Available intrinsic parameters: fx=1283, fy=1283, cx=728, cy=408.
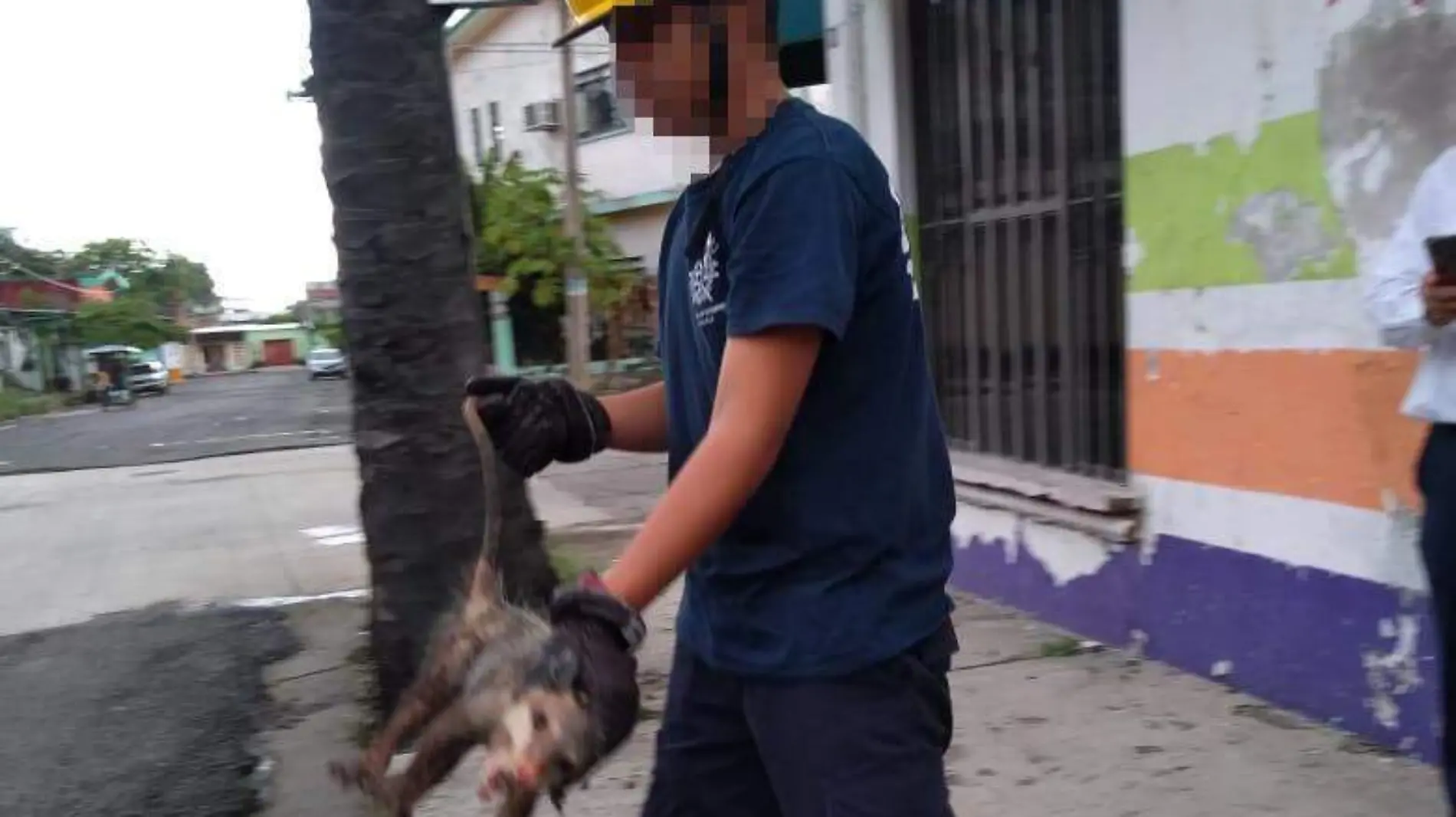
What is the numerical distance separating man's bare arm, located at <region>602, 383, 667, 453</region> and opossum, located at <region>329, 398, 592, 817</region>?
212 millimetres

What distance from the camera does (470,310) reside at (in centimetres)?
415

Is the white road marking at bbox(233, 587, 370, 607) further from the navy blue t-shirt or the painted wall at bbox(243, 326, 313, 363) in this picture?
the painted wall at bbox(243, 326, 313, 363)

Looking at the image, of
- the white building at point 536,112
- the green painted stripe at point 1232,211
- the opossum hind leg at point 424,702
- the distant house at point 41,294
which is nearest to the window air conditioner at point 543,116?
the white building at point 536,112

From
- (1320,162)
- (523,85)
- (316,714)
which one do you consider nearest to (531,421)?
(1320,162)

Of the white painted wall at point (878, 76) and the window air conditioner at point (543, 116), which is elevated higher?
the window air conditioner at point (543, 116)

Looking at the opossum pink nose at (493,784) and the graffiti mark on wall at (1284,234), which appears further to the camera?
the graffiti mark on wall at (1284,234)

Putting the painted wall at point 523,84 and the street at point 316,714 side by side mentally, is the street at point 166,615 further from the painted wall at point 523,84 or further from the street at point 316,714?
the painted wall at point 523,84

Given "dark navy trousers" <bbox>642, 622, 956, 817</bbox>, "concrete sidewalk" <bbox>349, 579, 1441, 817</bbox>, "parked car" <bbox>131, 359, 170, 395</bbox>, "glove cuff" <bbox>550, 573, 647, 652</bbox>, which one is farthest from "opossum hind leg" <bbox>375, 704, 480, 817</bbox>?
"parked car" <bbox>131, 359, 170, 395</bbox>

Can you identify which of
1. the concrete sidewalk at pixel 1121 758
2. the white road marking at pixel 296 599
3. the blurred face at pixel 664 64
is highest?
the blurred face at pixel 664 64

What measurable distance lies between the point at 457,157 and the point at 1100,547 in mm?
2553

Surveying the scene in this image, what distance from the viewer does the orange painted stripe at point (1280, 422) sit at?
3.34 m

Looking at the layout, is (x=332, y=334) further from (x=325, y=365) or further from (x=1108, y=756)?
(x=1108, y=756)

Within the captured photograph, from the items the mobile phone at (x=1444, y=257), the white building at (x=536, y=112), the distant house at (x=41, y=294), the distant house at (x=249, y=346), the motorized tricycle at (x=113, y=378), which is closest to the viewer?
the mobile phone at (x=1444, y=257)

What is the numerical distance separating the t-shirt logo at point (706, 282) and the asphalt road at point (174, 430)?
789 cm
